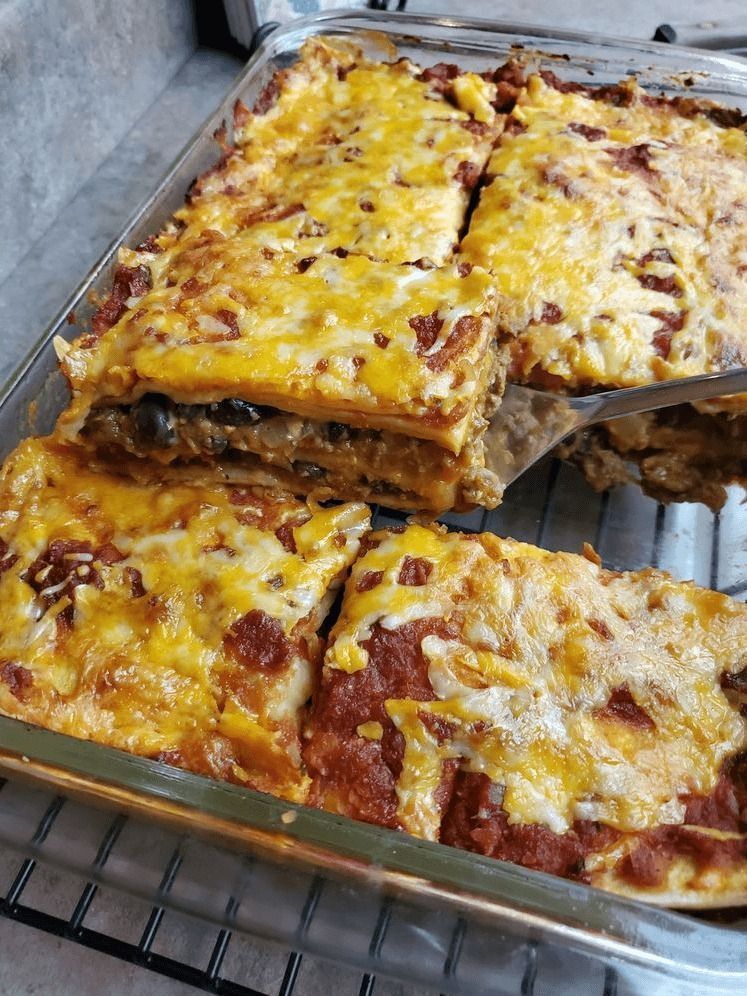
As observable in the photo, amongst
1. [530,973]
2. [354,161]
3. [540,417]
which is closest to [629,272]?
[540,417]

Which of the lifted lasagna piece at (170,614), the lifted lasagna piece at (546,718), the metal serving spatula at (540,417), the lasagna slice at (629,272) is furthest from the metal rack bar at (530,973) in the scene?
the lasagna slice at (629,272)

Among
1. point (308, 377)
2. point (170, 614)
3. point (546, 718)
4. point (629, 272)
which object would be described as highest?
point (308, 377)

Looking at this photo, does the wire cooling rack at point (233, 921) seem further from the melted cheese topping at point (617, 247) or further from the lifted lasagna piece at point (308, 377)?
the melted cheese topping at point (617, 247)

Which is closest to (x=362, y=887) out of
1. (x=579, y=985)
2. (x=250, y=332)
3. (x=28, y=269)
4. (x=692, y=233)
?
(x=579, y=985)

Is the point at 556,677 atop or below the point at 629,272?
below

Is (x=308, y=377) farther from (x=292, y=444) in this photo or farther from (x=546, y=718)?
(x=546, y=718)

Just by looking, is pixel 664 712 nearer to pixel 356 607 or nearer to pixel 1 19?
pixel 356 607

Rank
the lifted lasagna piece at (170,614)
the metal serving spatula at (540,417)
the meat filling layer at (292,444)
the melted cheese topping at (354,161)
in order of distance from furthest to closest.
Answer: the melted cheese topping at (354,161)
the metal serving spatula at (540,417)
the meat filling layer at (292,444)
the lifted lasagna piece at (170,614)
